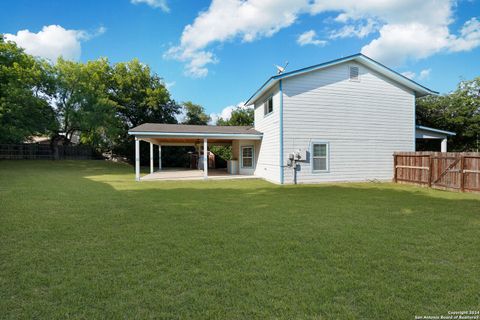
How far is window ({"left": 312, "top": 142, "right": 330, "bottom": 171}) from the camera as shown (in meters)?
12.2

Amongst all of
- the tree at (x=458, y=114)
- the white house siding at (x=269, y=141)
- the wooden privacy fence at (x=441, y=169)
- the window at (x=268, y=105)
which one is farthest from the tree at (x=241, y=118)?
the wooden privacy fence at (x=441, y=169)

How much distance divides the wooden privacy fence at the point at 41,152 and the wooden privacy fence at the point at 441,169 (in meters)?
27.8

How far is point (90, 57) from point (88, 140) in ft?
28.3

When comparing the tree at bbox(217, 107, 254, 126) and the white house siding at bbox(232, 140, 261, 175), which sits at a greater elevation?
the tree at bbox(217, 107, 254, 126)

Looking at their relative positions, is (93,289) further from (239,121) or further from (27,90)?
(239,121)

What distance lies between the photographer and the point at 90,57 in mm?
27000

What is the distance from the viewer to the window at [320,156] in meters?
12.2

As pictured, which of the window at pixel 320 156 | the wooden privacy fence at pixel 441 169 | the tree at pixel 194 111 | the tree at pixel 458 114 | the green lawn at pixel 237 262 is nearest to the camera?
the green lawn at pixel 237 262

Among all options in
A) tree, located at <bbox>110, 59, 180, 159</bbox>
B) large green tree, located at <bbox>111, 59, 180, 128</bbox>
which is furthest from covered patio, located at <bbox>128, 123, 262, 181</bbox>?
large green tree, located at <bbox>111, 59, 180, 128</bbox>

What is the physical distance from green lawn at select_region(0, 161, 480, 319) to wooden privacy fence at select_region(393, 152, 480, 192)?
3890mm

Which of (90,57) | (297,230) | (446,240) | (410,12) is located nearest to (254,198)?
(297,230)

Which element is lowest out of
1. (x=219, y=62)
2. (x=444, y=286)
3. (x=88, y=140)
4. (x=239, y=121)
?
(x=444, y=286)

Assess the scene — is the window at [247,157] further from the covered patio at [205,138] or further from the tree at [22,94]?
the tree at [22,94]

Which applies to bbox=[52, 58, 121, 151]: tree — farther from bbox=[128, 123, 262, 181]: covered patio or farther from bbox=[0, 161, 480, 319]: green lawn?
bbox=[0, 161, 480, 319]: green lawn
